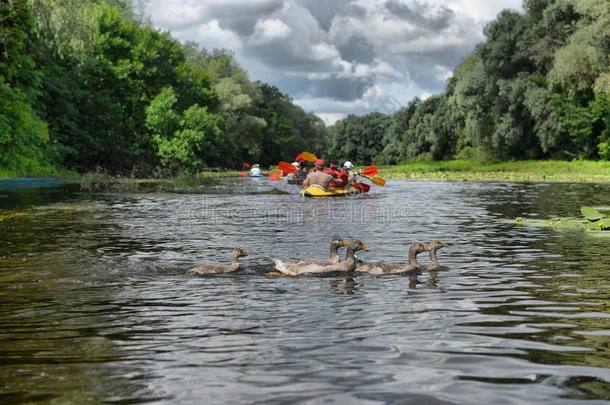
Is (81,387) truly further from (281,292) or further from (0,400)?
(281,292)

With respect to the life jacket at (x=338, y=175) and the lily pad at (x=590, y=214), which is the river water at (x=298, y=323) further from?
the life jacket at (x=338, y=175)

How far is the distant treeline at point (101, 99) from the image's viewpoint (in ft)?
151

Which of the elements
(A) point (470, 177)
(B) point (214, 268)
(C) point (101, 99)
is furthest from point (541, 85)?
(B) point (214, 268)

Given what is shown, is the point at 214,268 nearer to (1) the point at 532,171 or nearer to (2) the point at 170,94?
(1) the point at 532,171

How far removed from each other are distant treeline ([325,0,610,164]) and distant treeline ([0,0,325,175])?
2816 centimetres

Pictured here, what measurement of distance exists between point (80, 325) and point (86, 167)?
56.7 meters

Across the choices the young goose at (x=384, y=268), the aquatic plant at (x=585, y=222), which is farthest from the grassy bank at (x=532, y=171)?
the young goose at (x=384, y=268)

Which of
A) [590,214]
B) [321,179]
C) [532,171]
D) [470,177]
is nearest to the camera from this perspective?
[590,214]

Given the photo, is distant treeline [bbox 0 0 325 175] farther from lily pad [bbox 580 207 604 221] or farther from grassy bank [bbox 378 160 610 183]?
lily pad [bbox 580 207 604 221]

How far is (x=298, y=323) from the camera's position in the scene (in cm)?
713

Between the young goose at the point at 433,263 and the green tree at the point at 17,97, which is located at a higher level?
the green tree at the point at 17,97

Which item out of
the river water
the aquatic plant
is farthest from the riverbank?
the river water

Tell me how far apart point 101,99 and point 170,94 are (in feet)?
23.4

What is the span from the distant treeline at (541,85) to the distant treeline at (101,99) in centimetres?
2816
